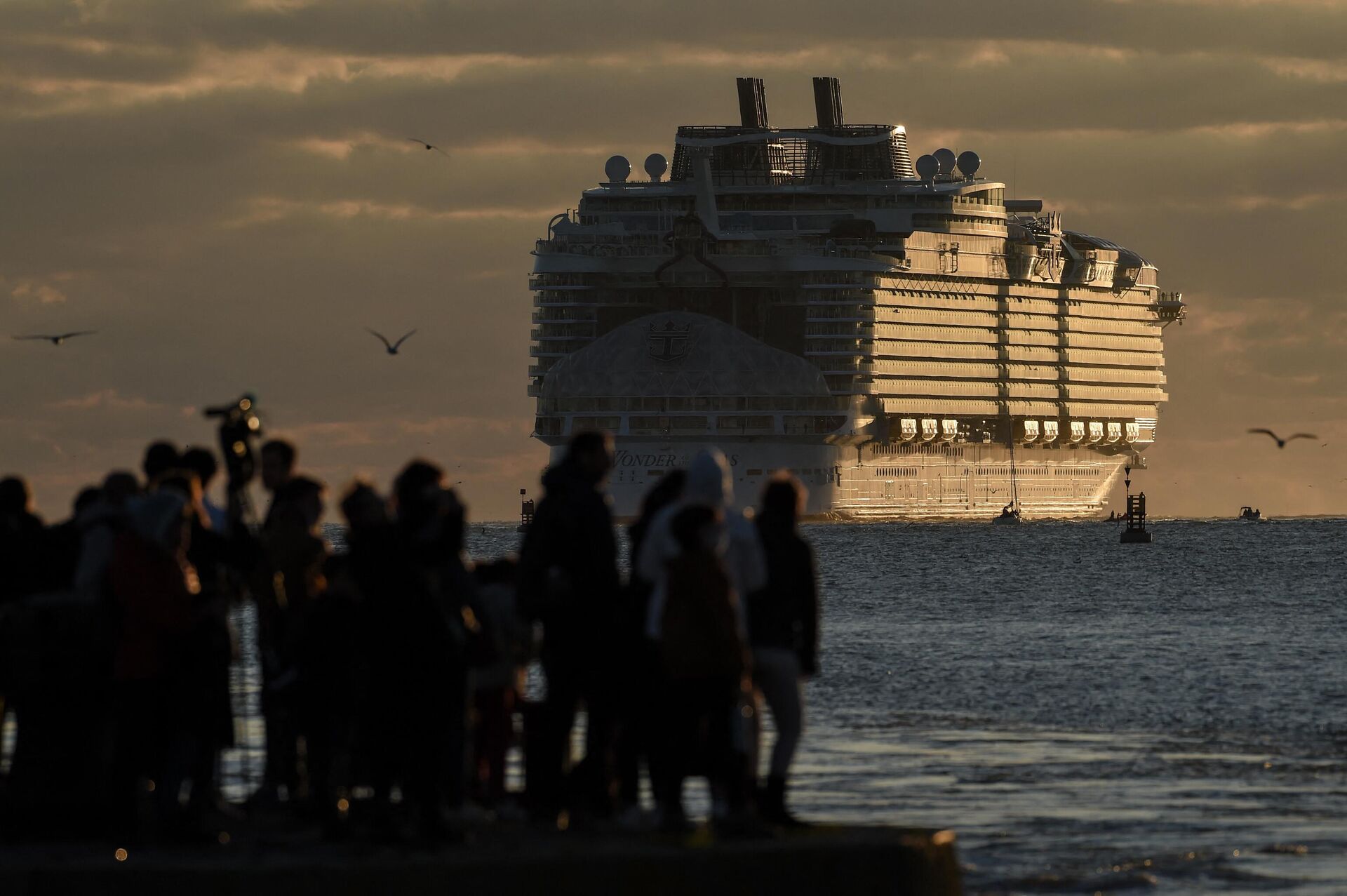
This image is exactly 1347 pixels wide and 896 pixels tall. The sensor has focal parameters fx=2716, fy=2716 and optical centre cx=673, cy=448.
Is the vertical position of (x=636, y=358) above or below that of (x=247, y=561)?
Result: above

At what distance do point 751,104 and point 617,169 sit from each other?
35.3ft

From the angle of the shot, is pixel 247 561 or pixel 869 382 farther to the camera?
Answer: pixel 869 382

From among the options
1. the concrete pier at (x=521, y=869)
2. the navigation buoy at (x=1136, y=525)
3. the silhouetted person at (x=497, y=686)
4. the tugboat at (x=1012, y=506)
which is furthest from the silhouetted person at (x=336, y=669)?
the tugboat at (x=1012, y=506)

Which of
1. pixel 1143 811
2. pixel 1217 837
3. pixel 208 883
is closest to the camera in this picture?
pixel 208 883

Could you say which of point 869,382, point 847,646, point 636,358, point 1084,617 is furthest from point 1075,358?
point 847,646

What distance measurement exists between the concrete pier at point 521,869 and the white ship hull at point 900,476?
100m

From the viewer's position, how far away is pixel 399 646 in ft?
30.1

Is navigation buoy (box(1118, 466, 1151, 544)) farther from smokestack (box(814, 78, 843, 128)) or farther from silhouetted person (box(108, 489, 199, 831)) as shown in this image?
silhouetted person (box(108, 489, 199, 831))

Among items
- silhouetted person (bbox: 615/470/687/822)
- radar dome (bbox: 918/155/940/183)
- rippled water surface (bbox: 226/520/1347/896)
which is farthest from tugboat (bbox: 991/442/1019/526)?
silhouetted person (bbox: 615/470/687/822)

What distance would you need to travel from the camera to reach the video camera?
11141 millimetres

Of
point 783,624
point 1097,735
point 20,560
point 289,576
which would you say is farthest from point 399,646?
point 1097,735

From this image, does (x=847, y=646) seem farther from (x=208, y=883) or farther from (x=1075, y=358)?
(x=1075, y=358)

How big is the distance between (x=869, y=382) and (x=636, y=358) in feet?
41.5

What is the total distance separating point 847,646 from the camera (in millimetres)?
35719
